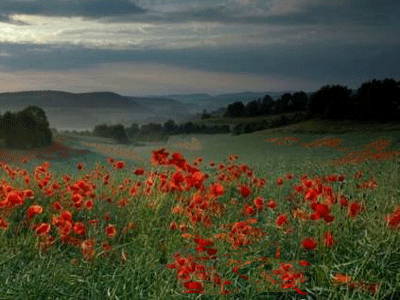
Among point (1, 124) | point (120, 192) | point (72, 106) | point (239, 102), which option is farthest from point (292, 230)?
point (72, 106)

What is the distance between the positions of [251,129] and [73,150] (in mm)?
10865

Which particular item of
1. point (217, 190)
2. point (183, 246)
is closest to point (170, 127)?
point (217, 190)

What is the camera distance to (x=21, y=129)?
21.6m

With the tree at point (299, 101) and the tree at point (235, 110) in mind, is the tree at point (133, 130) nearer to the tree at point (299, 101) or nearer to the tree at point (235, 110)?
the tree at point (235, 110)

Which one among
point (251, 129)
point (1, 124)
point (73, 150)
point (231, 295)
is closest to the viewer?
point (231, 295)

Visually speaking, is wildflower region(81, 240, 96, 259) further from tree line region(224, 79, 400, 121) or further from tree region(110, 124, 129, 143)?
tree region(110, 124, 129, 143)

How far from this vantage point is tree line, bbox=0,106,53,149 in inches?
845

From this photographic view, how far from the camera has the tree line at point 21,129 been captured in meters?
21.5

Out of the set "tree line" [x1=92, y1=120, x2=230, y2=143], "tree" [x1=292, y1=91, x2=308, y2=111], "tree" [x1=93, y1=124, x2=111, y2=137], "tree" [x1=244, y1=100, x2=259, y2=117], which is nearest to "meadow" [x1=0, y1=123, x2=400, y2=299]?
"tree line" [x1=92, y1=120, x2=230, y2=143]

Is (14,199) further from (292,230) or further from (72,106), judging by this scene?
(72,106)

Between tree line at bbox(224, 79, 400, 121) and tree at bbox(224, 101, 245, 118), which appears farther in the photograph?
tree at bbox(224, 101, 245, 118)

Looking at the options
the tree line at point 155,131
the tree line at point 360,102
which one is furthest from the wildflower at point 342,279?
the tree line at point 155,131

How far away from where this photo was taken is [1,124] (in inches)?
854

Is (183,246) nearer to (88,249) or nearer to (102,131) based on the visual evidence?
(88,249)
